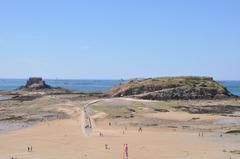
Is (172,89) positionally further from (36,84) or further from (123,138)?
(36,84)

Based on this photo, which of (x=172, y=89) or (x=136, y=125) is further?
(x=172, y=89)

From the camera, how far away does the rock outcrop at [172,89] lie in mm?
99500

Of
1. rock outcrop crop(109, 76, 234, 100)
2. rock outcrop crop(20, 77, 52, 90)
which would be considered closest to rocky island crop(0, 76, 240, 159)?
rock outcrop crop(109, 76, 234, 100)

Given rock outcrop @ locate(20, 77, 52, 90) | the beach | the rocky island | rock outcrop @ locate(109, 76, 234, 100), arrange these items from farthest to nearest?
rock outcrop @ locate(20, 77, 52, 90)
rock outcrop @ locate(109, 76, 234, 100)
the rocky island
the beach

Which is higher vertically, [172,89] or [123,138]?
[172,89]

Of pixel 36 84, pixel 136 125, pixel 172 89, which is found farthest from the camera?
pixel 36 84

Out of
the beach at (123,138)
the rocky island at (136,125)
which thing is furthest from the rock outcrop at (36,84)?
the beach at (123,138)

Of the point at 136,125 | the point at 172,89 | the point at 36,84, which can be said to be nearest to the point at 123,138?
the point at 136,125

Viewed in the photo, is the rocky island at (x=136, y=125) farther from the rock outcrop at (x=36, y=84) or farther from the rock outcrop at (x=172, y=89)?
the rock outcrop at (x=36, y=84)

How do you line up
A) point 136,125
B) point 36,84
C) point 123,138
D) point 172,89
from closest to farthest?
1. point 123,138
2. point 136,125
3. point 172,89
4. point 36,84

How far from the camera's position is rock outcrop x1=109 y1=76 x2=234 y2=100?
99500 millimetres

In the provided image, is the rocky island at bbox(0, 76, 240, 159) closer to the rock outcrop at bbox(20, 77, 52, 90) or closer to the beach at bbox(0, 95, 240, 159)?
the beach at bbox(0, 95, 240, 159)

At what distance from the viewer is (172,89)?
101062 mm

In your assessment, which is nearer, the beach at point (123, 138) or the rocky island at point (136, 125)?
the beach at point (123, 138)
